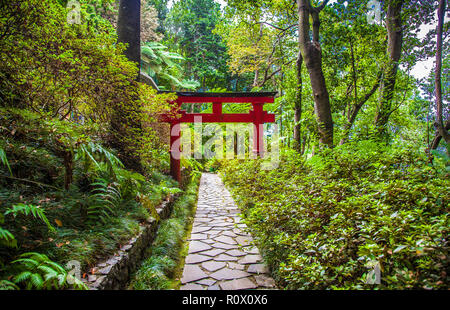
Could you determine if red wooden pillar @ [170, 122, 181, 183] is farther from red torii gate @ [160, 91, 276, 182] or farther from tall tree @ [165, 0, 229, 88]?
tall tree @ [165, 0, 229, 88]

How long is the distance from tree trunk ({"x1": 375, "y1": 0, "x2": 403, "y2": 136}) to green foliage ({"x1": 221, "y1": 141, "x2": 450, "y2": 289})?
2493 mm

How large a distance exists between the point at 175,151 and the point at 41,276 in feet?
19.4

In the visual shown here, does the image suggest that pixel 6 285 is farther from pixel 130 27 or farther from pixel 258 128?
pixel 258 128

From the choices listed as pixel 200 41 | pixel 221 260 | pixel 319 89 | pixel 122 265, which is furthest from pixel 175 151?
pixel 200 41

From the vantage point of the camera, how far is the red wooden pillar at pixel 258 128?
809 centimetres

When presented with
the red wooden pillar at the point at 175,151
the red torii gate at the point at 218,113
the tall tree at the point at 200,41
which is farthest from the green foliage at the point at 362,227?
the tall tree at the point at 200,41

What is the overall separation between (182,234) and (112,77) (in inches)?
115

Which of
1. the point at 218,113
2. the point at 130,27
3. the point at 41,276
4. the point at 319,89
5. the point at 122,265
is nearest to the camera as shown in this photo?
the point at 41,276

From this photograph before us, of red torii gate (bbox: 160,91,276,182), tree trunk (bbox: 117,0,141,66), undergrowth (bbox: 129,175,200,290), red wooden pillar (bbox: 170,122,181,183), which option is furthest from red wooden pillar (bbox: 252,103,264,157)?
undergrowth (bbox: 129,175,200,290)

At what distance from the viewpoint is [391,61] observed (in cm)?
599

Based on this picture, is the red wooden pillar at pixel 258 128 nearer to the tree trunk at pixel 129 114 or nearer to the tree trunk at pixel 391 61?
the tree trunk at pixel 391 61

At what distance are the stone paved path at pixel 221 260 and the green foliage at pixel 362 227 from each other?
248 millimetres

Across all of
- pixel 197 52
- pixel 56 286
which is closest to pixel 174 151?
pixel 56 286
